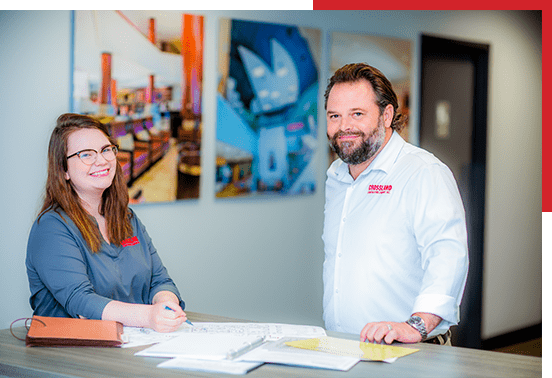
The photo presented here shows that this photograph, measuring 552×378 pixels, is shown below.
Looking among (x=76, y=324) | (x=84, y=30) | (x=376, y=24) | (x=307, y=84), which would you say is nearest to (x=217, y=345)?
(x=76, y=324)

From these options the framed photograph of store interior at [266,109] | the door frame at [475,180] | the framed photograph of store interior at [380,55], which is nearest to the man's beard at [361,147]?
the framed photograph of store interior at [266,109]

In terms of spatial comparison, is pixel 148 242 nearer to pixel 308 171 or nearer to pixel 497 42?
pixel 308 171

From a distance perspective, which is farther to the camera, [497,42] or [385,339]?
[497,42]

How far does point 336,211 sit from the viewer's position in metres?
2.33

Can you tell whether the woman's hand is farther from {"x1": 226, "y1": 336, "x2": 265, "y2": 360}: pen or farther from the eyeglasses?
the eyeglasses

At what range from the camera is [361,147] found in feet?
7.28

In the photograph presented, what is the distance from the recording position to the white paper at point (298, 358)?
1.57 meters

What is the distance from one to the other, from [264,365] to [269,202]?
7.87 feet

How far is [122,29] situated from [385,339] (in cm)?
206

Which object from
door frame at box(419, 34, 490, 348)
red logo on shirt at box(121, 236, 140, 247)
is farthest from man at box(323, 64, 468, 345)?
door frame at box(419, 34, 490, 348)

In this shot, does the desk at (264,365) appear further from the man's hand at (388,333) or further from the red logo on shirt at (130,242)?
the red logo on shirt at (130,242)

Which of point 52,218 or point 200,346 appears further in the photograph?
point 52,218

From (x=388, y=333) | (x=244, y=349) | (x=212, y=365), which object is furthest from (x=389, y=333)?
(x=212, y=365)

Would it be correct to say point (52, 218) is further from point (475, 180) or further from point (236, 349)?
point (475, 180)
